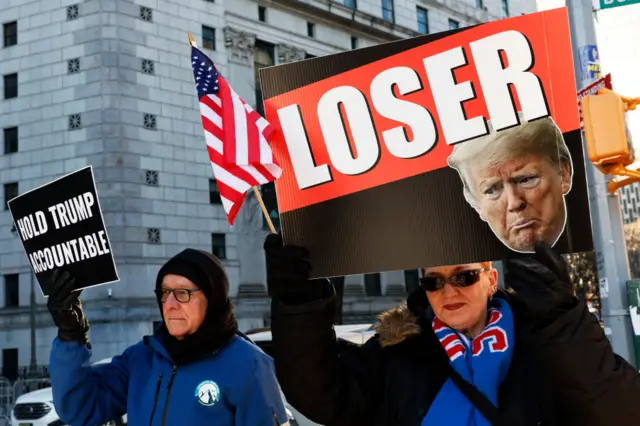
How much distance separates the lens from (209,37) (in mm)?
33344

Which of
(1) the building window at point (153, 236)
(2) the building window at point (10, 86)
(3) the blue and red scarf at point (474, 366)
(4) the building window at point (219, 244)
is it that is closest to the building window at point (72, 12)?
(2) the building window at point (10, 86)

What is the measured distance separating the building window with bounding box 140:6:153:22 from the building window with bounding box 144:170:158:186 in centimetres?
705

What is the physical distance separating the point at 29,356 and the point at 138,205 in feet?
25.3

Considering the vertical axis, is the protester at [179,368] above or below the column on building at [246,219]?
below

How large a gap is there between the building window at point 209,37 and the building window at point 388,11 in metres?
13.8

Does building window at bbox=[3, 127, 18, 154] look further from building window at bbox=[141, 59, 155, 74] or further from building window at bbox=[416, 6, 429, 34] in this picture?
building window at bbox=[416, 6, 429, 34]

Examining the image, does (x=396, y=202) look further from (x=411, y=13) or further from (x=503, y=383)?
(x=411, y=13)

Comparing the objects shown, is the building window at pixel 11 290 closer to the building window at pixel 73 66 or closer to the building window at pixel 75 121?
the building window at pixel 75 121

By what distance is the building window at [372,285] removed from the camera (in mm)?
39656

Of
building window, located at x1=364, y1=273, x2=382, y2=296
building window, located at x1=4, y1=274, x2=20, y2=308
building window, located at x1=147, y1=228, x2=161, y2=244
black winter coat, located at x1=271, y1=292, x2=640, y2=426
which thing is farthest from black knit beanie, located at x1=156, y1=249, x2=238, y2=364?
building window, located at x1=364, y1=273, x2=382, y2=296

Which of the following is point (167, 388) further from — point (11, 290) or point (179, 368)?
point (11, 290)

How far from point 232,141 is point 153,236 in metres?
27.3

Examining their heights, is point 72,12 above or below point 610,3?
above

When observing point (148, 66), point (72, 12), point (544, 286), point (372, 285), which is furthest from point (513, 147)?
point (372, 285)
